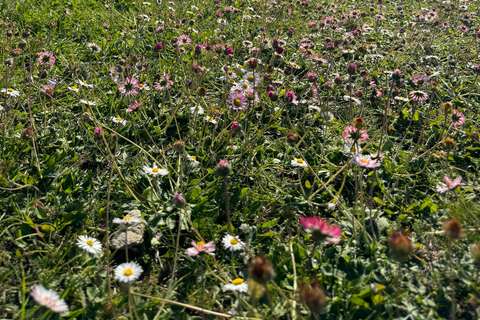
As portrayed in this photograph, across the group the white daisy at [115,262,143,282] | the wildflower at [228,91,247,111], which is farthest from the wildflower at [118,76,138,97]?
the white daisy at [115,262,143,282]

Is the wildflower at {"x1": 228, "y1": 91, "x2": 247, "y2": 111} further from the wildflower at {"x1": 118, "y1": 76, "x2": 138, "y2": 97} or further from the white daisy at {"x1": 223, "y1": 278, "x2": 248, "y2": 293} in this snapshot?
the white daisy at {"x1": 223, "y1": 278, "x2": 248, "y2": 293}

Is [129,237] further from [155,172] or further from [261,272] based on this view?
[261,272]

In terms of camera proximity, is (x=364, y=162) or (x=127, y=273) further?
(x=364, y=162)

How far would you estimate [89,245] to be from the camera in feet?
4.95

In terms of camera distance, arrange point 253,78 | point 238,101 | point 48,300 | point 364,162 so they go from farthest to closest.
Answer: point 238,101, point 253,78, point 364,162, point 48,300

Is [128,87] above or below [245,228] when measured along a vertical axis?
above

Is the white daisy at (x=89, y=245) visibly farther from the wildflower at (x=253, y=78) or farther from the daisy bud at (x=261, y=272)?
the wildflower at (x=253, y=78)

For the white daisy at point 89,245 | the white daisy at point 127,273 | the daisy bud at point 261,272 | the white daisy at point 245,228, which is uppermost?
the daisy bud at point 261,272

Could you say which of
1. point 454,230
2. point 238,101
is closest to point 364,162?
point 454,230

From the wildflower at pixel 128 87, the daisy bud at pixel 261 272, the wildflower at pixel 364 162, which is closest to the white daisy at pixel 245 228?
the wildflower at pixel 364 162

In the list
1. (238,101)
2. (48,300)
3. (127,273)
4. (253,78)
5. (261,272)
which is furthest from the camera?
(238,101)

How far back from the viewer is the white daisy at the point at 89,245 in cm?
148

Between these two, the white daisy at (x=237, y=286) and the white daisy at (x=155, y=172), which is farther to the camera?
the white daisy at (x=155, y=172)

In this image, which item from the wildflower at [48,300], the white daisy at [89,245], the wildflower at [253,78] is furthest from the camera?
the wildflower at [253,78]
